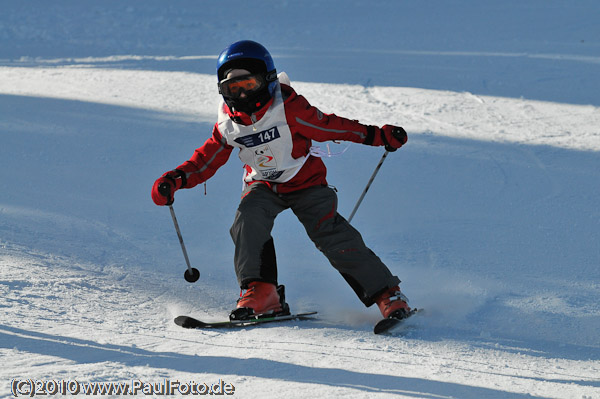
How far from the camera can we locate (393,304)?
11.8ft

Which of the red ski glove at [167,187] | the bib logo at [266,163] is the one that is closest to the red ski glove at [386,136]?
the bib logo at [266,163]

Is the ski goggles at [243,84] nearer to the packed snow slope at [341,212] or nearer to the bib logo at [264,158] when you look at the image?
the bib logo at [264,158]

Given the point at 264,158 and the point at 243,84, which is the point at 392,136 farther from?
the point at 243,84

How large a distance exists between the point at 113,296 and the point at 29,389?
139cm

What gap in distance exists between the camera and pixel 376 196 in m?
5.50

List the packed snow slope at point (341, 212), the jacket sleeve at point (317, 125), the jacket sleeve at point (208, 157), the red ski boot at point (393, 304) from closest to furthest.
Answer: the packed snow slope at point (341, 212) < the red ski boot at point (393, 304) < the jacket sleeve at point (317, 125) < the jacket sleeve at point (208, 157)

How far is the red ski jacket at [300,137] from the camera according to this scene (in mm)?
3680

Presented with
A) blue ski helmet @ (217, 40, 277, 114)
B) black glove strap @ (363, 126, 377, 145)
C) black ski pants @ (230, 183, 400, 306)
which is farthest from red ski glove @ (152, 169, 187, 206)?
black glove strap @ (363, 126, 377, 145)

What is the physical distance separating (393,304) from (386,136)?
3.03 feet

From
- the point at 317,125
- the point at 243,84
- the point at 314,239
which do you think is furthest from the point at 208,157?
the point at 314,239

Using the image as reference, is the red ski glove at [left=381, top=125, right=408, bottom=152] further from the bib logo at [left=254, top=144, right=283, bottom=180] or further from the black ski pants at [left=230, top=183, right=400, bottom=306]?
the bib logo at [left=254, top=144, right=283, bottom=180]

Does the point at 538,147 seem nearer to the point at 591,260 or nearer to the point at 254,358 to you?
the point at 591,260

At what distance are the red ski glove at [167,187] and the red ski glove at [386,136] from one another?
3.44 feet

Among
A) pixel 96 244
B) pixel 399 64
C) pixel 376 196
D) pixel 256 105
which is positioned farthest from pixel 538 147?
pixel 96 244
